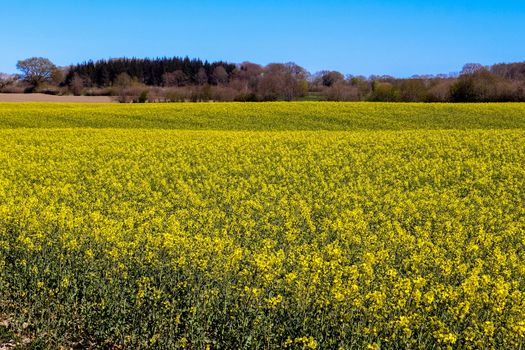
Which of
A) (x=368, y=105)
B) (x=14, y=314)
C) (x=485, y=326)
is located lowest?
(x=14, y=314)

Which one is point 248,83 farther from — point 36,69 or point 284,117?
point 284,117

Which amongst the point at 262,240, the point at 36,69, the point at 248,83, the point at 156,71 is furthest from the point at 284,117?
the point at 156,71

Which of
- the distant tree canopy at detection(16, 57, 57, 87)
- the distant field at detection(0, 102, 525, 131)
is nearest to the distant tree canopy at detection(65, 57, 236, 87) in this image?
the distant tree canopy at detection(16, 57, 57, 87)

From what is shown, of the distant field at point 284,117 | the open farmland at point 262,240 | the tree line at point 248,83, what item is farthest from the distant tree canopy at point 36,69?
the open farmland at point 262,240

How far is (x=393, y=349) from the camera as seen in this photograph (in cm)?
843

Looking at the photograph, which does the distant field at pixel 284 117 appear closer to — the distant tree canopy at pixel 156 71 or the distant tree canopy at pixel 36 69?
the distant tree canopy at pixel 36 69

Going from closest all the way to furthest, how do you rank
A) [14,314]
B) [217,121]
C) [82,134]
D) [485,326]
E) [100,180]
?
[485,326] < [14,314] < [100,180] < [82,134] < [217,121]

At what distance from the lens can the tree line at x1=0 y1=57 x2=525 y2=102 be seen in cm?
6406

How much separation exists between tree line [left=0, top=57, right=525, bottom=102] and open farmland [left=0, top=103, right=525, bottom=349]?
31.7 m

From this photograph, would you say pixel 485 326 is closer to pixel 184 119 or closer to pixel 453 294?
pixel 453 294

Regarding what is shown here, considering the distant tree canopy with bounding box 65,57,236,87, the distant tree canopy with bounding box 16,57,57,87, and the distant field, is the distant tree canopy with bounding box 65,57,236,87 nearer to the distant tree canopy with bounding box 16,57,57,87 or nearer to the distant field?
the distant tree canopy with bounding box 16,57,57,87

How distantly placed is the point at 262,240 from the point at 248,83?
102m

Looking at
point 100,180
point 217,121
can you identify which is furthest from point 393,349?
point 217,121

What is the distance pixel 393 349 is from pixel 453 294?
56.7 inches
